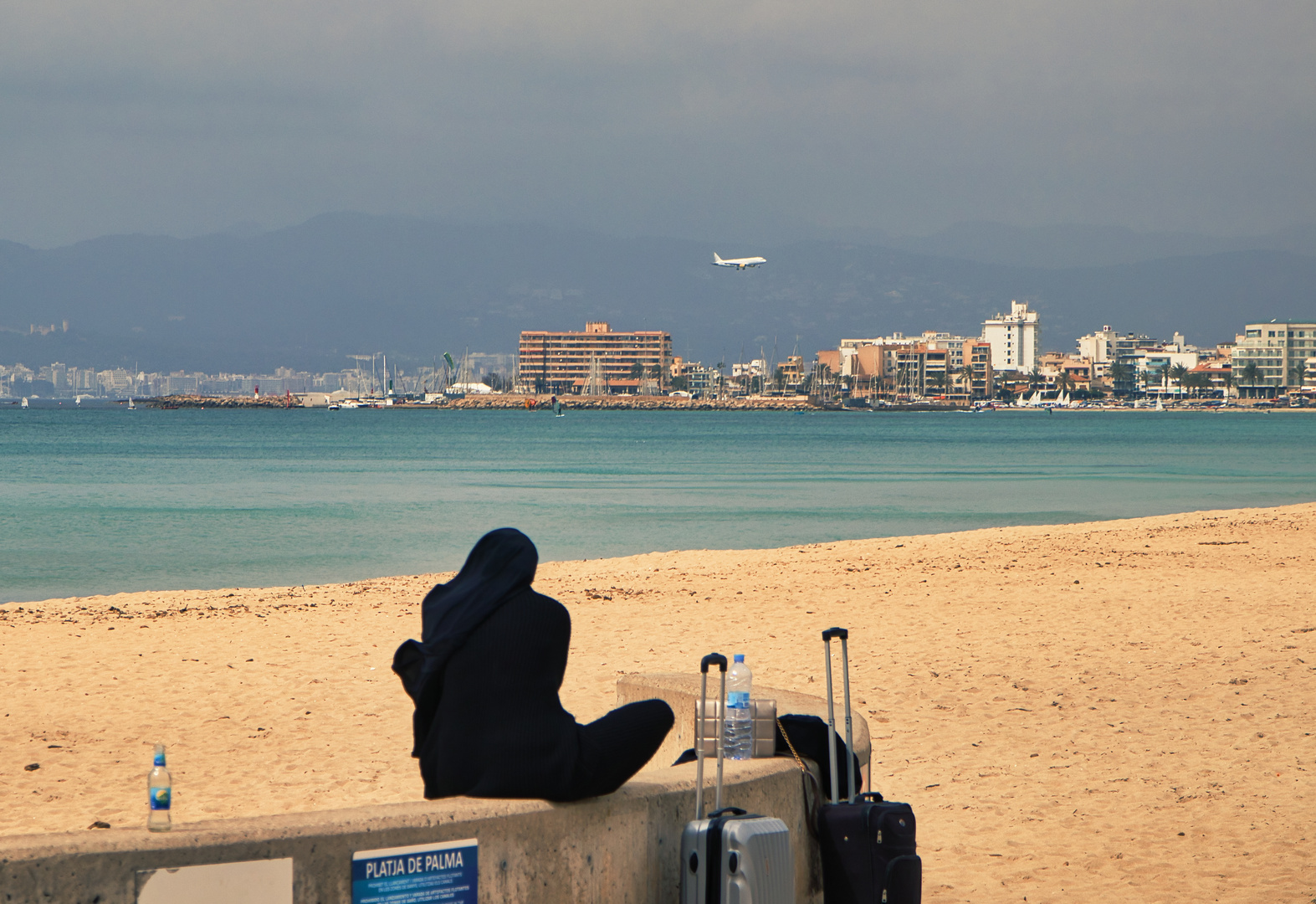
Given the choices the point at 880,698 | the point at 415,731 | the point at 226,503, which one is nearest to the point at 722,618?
the point at 880,698

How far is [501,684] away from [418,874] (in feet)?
1.85

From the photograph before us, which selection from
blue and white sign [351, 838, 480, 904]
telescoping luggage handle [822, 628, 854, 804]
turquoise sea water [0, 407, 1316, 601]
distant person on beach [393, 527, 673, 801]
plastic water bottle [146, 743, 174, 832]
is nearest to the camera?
Answer: plastic water bottle [146, 743, 174, 832]

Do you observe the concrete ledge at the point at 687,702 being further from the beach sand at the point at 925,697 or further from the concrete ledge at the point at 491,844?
the concrete ledge at the point at 491,844

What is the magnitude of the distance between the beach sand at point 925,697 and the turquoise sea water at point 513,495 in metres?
8.12

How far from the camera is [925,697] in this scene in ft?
31.0

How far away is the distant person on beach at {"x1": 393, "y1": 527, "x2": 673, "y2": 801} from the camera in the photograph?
3723 millimetres

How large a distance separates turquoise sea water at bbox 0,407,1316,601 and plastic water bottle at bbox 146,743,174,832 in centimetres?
1816

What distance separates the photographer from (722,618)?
1358 centimetres

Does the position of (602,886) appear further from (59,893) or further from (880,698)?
(880,698)

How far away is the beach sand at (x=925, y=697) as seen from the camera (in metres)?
6.36

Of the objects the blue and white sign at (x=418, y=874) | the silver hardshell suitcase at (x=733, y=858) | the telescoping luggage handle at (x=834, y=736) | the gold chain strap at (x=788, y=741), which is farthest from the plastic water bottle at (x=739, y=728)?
the blue and white sign at (x=418, y=874)

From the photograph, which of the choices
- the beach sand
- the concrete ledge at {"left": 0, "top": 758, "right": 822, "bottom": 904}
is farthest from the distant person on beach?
the beach sand

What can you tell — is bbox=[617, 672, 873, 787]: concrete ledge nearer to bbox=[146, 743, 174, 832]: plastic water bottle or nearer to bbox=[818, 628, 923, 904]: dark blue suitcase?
bbox=[818, 628, 923, 904]: dark blue suitcase

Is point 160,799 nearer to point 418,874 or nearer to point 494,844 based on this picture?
point 418,874
